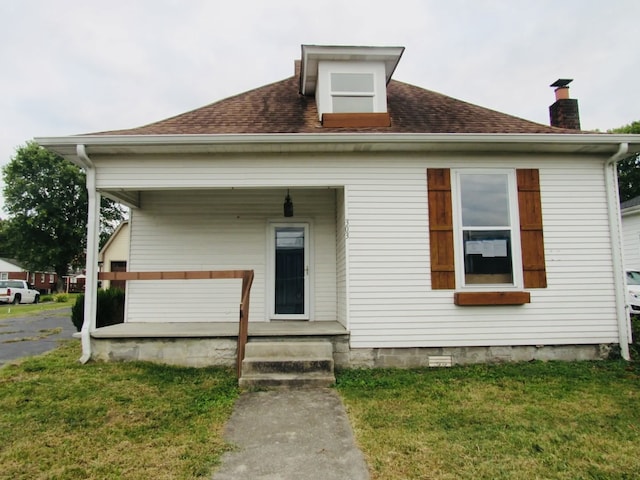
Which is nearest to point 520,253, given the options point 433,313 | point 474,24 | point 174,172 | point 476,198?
point 476,198

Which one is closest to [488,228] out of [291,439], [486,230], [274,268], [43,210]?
[486,230]

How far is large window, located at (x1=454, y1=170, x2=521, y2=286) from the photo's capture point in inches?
210

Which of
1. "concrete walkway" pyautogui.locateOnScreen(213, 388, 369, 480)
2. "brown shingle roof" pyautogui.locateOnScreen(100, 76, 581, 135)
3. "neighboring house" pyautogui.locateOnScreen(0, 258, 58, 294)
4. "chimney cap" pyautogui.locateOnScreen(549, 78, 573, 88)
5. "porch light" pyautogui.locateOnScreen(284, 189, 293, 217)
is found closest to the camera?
"concrete walkway" pyautogui.locateOnScreen(213, 388, 369, 480)

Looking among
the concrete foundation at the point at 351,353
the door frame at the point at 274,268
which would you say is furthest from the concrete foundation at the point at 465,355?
the door frame at the point at 274,268

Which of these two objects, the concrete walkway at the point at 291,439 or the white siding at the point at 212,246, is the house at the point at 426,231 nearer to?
the white siding at the point at 212,246

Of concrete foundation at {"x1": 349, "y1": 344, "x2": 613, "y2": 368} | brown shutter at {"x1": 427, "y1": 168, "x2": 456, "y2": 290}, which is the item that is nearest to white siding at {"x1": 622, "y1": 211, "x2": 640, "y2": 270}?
concrete foundation at {"x1": 349, "y1": 344, "x2": 613, "y2": 368}

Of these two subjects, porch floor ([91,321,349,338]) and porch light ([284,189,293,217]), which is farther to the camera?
porch light ([284,189,293,217])

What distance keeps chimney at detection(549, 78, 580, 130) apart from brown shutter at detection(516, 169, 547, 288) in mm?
2219

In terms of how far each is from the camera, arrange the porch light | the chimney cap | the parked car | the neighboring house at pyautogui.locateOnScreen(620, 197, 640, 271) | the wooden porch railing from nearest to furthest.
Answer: the wooden porch railing, the porch light, the chimney cap, the neighboring house at pyautogui.locateOnScreen(620, 197, 640, 271), the parked car

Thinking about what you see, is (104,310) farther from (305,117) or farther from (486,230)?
(486,230)

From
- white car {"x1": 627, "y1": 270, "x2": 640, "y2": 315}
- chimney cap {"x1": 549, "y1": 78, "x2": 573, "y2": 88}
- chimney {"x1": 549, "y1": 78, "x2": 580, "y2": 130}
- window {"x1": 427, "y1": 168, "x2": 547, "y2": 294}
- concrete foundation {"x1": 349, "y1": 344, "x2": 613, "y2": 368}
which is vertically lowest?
concrete foundation {"x1": 349, "y1": 344, "x2": 613, "y2": 368}

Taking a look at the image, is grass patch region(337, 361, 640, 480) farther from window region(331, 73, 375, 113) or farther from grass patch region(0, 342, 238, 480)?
window region(331, 73, 375, 113)

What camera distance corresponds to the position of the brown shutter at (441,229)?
525 centimetres

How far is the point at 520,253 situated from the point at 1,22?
38.0 feet
